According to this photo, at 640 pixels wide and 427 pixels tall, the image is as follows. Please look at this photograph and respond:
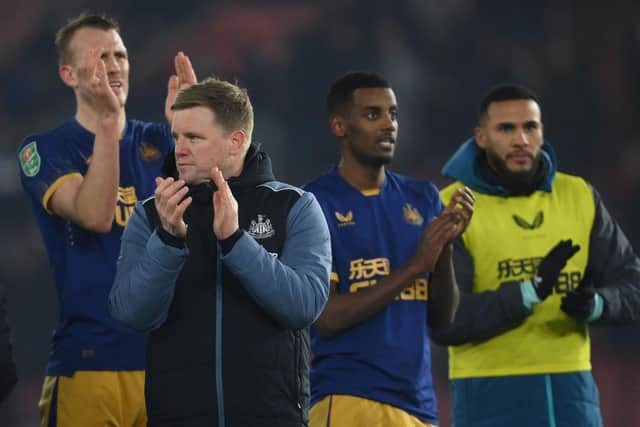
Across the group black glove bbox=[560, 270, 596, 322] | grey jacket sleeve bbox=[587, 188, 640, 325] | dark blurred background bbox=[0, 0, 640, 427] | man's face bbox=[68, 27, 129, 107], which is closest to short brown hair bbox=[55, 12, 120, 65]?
man's face bbox=[68, 27, 129, 107]

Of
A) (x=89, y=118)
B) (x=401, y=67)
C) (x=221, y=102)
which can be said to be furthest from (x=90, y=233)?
(x=401, y=67)

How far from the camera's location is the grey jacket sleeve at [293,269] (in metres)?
3.21

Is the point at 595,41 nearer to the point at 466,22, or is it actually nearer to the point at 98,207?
the point at 466,22

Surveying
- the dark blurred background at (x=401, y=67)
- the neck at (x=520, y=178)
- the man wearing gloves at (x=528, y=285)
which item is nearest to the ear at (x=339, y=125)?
the man wearing gloves at (x=528, y=285)

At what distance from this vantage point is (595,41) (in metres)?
10.2

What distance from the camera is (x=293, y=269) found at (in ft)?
10.9

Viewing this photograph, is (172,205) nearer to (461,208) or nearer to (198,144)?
(198,144)

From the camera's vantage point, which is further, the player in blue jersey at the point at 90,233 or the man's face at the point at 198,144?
the player in blue jersey at the point at 90,233

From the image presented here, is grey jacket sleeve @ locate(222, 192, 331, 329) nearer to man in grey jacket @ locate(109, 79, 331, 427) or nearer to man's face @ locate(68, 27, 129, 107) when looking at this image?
man in grey jacket @ locate(109, 79, 331, 427)

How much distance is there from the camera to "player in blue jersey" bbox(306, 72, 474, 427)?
13.8ft

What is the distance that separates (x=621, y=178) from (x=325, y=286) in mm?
6677

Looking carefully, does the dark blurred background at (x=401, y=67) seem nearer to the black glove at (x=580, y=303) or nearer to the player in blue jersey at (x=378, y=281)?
the black glove at (x=580, y=303)

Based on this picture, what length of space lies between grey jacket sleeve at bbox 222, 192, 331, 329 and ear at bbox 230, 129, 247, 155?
23 cm

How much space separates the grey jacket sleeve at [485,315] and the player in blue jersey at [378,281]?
7.8 inches
